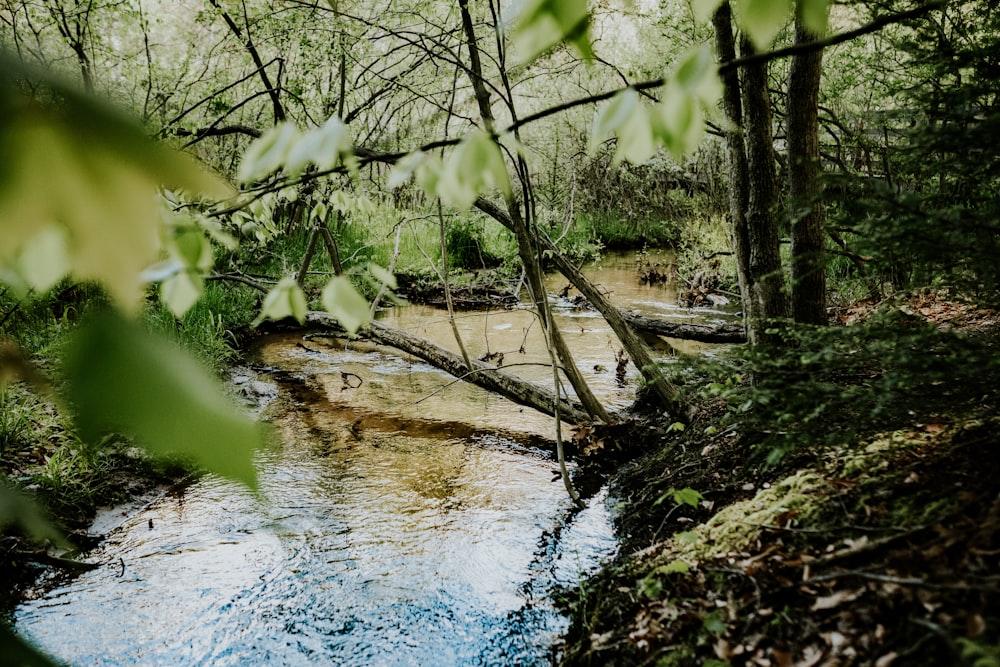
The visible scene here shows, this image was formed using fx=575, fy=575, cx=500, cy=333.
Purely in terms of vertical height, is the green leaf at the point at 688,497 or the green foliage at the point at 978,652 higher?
the green foliage at the point at 978,652

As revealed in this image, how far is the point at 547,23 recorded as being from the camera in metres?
0.68

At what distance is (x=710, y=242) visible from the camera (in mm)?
10742

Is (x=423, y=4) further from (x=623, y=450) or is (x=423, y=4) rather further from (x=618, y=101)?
(x=618, y=101)

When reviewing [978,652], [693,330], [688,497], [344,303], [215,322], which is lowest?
[688,497]

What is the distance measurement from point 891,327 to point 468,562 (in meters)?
2.39

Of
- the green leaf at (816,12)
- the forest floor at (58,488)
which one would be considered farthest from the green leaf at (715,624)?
the forest floor at (58,488)

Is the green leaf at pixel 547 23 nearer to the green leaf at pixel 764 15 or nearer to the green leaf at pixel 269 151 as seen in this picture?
the green leaf at pixel 764 15

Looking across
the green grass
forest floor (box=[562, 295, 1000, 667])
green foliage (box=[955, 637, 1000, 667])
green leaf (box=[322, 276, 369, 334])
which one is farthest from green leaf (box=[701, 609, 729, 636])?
the green grass

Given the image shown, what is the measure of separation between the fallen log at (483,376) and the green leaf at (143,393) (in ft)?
11.9

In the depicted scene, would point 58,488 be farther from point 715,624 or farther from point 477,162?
point 477,162

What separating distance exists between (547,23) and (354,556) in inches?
125

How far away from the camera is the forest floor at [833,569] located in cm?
136

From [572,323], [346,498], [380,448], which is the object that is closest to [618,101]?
[346,498]

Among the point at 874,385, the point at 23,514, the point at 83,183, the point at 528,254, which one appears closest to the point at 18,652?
the point at 23,514
